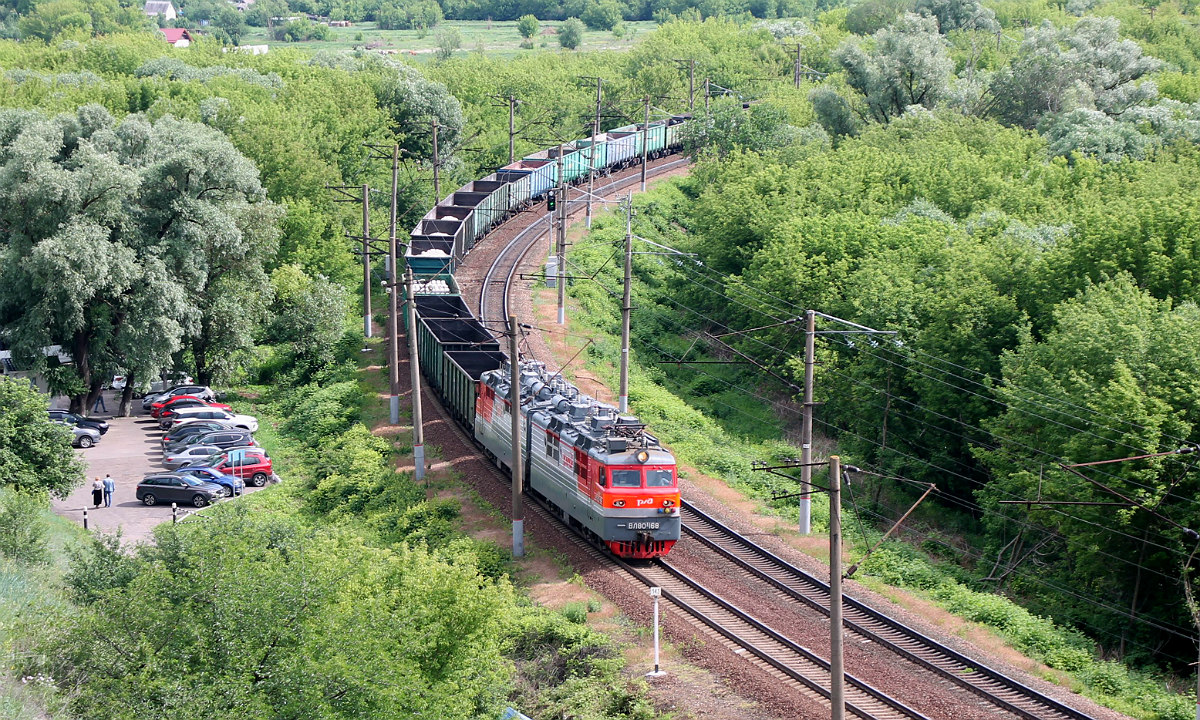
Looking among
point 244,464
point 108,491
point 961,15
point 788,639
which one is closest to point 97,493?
point 108,491

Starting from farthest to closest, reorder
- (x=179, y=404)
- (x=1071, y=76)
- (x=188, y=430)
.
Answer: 1. (x=1071, y=76)
2. (x=179, y=404)
3. (x=188, y=430)

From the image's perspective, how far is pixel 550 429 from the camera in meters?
40.8

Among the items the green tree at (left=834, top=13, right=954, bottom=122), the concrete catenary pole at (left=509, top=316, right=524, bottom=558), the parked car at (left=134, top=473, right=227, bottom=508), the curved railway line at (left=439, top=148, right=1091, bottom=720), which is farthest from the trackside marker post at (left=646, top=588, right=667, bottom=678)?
the green tree at (left=834, top=13, right=954, bottom=122)

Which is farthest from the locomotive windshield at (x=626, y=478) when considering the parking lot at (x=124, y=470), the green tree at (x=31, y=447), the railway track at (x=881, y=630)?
the green tree at (x=31, y=447)

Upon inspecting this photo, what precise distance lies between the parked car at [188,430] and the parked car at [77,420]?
3.37 metres

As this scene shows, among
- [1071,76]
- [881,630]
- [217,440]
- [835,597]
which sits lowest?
[217,440]

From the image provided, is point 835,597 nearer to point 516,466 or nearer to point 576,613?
point 576,613

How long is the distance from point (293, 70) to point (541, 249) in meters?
49.5

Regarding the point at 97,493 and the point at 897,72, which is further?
the point at 897,72

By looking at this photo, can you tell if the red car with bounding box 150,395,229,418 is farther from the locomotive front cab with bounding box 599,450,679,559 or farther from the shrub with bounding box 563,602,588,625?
the shrub with bounding box 563,602,588,625

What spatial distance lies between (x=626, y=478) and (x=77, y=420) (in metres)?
32.8

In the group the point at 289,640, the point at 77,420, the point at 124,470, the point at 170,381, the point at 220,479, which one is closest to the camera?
the point at 289,640

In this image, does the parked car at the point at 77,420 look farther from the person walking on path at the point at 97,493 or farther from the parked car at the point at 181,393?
the person walking on path at the point at 97,493

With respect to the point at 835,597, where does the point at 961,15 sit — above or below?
above
